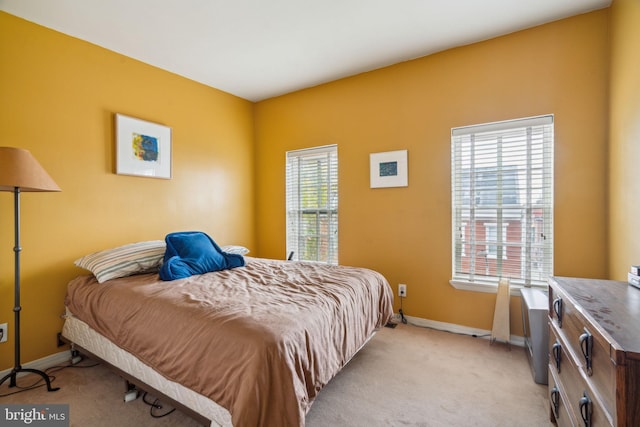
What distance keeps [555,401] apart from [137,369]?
7.56ft

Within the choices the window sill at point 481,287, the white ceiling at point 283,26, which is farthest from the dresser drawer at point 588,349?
the white ceiling at point 283,26

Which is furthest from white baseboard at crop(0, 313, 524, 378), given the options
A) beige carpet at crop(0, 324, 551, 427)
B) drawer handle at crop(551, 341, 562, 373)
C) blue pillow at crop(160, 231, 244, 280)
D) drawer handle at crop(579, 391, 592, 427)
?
drawer handle at crop(579, 391, 592, 427)

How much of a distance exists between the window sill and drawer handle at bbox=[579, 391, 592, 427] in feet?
5.48

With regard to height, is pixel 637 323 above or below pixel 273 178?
below

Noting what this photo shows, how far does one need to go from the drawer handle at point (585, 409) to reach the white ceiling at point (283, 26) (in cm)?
246

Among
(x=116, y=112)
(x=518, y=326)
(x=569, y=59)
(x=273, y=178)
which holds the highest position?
(x=569, y=59)

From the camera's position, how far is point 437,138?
290 centimetres

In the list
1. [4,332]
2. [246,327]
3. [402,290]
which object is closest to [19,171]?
[4,332]

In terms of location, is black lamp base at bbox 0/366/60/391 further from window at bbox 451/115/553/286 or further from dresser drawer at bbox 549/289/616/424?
window at bbox 451/115/553/286

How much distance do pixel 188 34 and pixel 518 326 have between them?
379cm

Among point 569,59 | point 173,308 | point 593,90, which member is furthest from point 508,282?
point 173,308

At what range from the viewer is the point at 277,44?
2689mm

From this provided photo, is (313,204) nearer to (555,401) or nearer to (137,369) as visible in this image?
(137,369)

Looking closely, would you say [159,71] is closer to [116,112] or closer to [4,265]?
[116,112]
